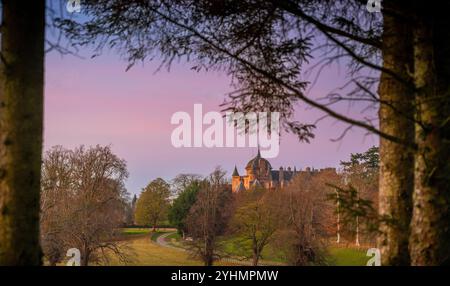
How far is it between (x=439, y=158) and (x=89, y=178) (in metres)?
28.0

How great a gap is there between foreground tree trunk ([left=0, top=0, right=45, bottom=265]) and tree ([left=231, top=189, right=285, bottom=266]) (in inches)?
1250

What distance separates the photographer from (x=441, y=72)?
12.4 feet

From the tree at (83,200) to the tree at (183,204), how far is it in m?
10.7

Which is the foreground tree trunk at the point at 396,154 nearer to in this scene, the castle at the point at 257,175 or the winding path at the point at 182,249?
the winding path at the point at 182,249

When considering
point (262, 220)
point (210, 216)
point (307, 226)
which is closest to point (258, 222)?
point (262, 220)

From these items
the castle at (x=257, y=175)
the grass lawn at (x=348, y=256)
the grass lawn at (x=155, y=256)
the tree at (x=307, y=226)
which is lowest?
the grass lawn at (x=155, y=256)

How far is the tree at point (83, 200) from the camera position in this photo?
27922mm

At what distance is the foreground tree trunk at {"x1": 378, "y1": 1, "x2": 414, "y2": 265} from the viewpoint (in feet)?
13.9

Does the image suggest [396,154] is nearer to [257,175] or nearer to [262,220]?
[262,220]

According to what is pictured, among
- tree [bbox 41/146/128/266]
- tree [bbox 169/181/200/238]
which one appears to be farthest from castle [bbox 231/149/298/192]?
tree [bbox 41/146/128/266]

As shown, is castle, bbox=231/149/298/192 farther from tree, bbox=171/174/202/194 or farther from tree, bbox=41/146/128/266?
tree, bbox=41/146/128/266

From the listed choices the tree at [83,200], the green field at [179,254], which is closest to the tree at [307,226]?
the green field at [179,254]

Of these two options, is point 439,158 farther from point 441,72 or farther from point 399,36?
point 399,36

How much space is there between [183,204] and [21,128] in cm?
3832
